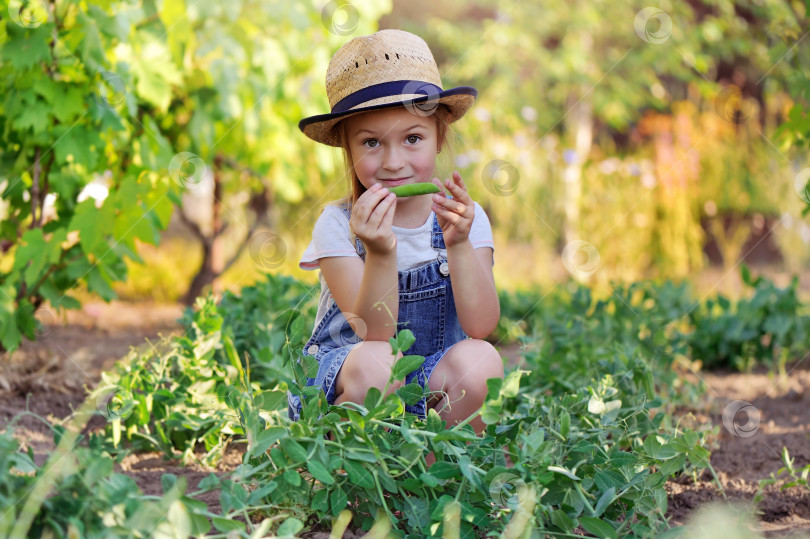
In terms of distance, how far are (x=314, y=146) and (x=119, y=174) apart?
1864 mm

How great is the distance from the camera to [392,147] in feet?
6.11

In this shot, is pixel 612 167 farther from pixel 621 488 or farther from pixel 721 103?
pixel 621 488

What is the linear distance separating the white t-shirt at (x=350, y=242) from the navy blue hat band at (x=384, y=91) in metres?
0.28

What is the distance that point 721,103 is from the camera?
7.89 metres

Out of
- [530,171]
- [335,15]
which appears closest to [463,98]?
[335,15]

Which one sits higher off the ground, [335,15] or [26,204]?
[335,15]

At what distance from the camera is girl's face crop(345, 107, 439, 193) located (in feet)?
6.13

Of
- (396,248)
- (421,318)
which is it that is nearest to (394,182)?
(396,248)

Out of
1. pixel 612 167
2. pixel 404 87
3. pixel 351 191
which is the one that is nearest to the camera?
pixel 404 87

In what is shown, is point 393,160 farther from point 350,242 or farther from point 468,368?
point 468,368

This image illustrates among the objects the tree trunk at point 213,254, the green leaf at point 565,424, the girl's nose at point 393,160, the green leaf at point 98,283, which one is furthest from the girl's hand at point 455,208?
the tree trunk at point 213,254

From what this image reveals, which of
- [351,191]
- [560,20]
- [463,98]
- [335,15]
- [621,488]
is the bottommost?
[621,488]

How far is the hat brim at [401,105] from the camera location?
1.86 meters

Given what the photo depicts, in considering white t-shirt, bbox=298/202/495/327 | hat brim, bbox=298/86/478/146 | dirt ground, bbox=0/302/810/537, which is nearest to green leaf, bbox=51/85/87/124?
dirt ground, bbox=0/302/810/537
